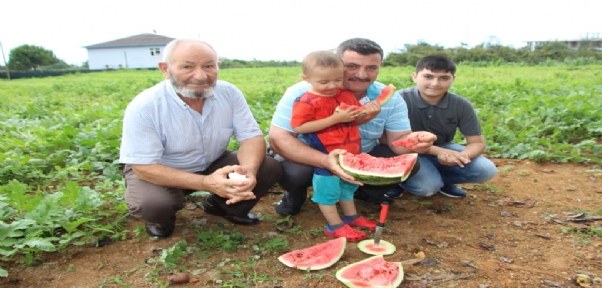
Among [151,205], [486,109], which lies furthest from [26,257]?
[486,109]

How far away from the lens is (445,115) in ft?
13.6

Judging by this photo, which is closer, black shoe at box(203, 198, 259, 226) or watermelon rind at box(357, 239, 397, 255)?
watermelon rind at box(357, 239, 397, 255)

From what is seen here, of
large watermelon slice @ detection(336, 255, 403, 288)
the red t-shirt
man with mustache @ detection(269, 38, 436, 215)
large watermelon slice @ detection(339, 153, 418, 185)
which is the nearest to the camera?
large watermelon slice @ detection(336, 255, 403, 288)

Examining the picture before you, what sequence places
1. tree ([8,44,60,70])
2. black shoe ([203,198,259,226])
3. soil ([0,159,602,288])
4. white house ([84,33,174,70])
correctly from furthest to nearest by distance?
white house ([84,33,174,70]), tree ([8,44,60,70]), black shoe ([203,198,259,226]), soil ([0,159,602,288])

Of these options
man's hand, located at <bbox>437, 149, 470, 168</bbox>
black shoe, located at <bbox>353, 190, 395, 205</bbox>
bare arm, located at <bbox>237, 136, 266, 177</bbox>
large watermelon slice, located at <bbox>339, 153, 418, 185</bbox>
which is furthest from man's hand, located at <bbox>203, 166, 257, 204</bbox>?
man's hand, located at <bbox>437, 149, 470, 168</bbox>

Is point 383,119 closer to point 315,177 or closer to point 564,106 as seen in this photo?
point 315,177

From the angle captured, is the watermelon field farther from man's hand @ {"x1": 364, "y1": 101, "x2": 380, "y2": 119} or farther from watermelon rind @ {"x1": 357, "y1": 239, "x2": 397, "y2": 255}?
man's hand @ {"x1": 364, "y1": 101, "x2": 380, "y2": 119}

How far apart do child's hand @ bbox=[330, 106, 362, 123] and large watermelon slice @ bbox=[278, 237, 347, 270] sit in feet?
2.91

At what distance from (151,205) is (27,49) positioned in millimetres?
63035

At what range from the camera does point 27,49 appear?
54.6 metres

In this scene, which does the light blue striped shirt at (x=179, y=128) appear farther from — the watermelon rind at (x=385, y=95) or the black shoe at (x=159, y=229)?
the watermelon rind at (x=385, y=95)

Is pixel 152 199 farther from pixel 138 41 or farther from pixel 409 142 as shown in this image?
pixel 138 41

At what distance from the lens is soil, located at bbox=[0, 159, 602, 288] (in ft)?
9.15

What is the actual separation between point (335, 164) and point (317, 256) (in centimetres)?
67
